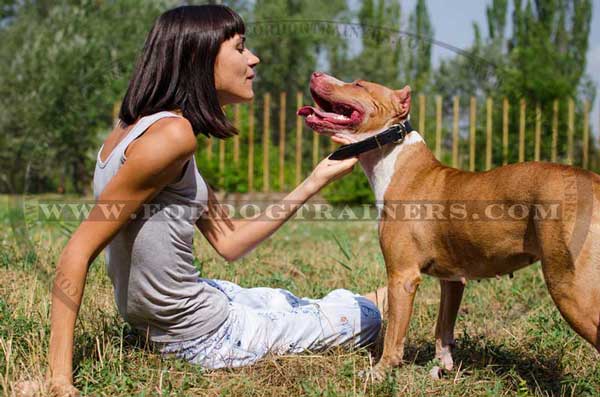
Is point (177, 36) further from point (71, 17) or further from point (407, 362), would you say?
point (71, 17)

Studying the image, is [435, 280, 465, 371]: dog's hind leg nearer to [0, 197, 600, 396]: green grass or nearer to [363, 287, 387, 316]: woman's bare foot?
[0, 197, 600, 396]: green grass

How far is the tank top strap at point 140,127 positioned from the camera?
106 inches

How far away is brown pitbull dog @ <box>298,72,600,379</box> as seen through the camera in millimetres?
2508

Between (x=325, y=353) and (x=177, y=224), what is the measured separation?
114cm

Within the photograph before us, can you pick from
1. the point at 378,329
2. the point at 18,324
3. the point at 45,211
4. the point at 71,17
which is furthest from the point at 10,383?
the point at 71,17

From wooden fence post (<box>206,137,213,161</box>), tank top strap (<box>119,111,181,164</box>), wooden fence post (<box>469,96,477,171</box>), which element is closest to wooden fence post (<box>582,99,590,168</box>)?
wooden fence post (<box>469,96,477,171</box>)

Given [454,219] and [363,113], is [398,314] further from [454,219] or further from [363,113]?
[363,113]

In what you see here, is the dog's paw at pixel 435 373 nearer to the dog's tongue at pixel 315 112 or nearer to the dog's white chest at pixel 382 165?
the dog's white chest at pixel 382 165

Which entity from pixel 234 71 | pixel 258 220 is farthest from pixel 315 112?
pixel 258 220

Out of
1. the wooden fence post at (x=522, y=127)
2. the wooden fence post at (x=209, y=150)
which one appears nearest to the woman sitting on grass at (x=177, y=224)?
the wooden fence post at (x=522, y=127)

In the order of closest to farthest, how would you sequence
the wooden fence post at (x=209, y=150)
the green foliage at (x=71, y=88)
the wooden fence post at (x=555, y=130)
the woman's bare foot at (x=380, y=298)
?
the woman's bare foot at (x=380, y=298) → the wooden fence post at (x=555, y=130) → the wooden fence post at (x=209, y=150) → the green foliage at (x=71, y=88)

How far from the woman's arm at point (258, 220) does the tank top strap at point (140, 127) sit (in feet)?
2.46

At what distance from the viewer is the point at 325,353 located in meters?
3.41

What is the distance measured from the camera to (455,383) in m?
3.09
